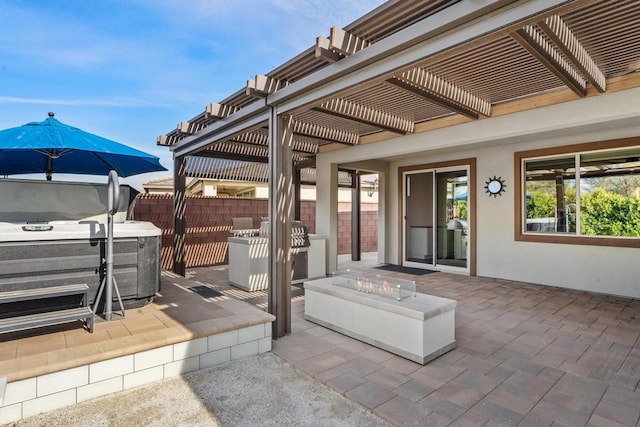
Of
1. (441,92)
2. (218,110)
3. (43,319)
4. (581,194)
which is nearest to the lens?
(43,319)

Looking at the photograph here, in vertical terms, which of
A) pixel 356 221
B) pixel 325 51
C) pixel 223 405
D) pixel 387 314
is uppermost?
pixel 325 51

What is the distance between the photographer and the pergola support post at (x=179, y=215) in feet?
21.7

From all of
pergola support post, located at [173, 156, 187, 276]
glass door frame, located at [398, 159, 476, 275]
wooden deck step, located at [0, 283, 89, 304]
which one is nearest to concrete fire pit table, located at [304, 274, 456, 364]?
wooden deck step, located at [0, 283, 89, 304]

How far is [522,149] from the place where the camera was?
6.09 m

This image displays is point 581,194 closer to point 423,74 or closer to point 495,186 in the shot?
point 495,186

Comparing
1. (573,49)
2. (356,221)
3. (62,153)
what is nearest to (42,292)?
(62,153)

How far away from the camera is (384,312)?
10.5 ft

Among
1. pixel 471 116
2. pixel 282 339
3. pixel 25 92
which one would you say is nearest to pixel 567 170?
pixel 471 116

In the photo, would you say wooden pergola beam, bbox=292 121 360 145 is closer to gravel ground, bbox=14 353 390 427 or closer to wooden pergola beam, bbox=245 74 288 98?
wooden pergola beam, bbox=245 74 288 98

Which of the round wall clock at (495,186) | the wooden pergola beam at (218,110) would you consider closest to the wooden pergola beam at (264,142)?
the wooden pergola beam at (218,110)

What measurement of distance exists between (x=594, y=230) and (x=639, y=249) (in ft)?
1.97

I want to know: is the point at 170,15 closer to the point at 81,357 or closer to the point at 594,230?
the point at 81,357

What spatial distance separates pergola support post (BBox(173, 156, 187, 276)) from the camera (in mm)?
6625

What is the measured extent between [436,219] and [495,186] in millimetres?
1454
